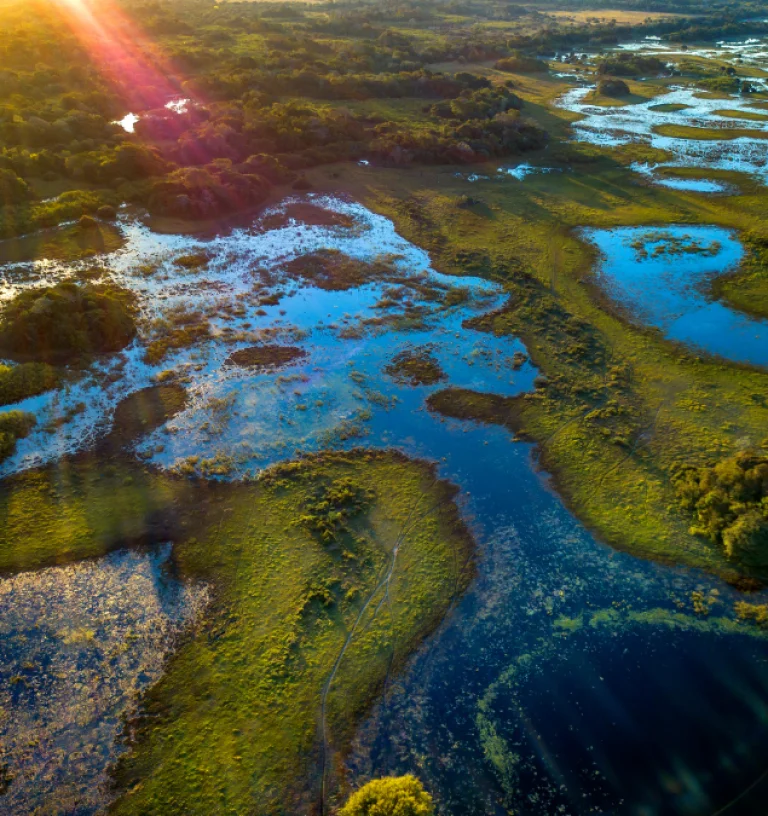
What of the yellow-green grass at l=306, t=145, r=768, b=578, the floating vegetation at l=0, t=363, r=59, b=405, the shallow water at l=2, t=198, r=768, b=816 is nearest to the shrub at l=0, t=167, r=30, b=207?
the shallow water at l=2, t=198, r=768, b=816

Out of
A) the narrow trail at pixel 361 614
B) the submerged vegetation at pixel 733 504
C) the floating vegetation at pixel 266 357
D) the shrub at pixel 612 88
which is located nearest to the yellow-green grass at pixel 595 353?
the submerged vegetation at pixel 733 504

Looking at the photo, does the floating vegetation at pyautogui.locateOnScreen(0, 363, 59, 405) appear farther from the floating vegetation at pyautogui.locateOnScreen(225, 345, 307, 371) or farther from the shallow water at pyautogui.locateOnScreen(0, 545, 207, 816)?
the shallow water at pyautogui.locateOnScreen(0, 545, 207, 816)

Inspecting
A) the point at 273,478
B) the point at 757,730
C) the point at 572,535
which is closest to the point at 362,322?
the point at 273,478

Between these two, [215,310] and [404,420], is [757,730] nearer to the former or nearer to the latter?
[404,420]

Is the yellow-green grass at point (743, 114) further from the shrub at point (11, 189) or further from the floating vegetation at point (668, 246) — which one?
the shrub at point (11, 189)

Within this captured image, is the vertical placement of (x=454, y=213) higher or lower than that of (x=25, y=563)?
higher

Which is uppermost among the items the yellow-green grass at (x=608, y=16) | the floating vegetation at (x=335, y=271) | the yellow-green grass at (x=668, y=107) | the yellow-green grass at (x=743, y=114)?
the yellow-green grass at (x=608, y=16)

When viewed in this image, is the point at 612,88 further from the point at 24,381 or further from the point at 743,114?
the point at 24,381
